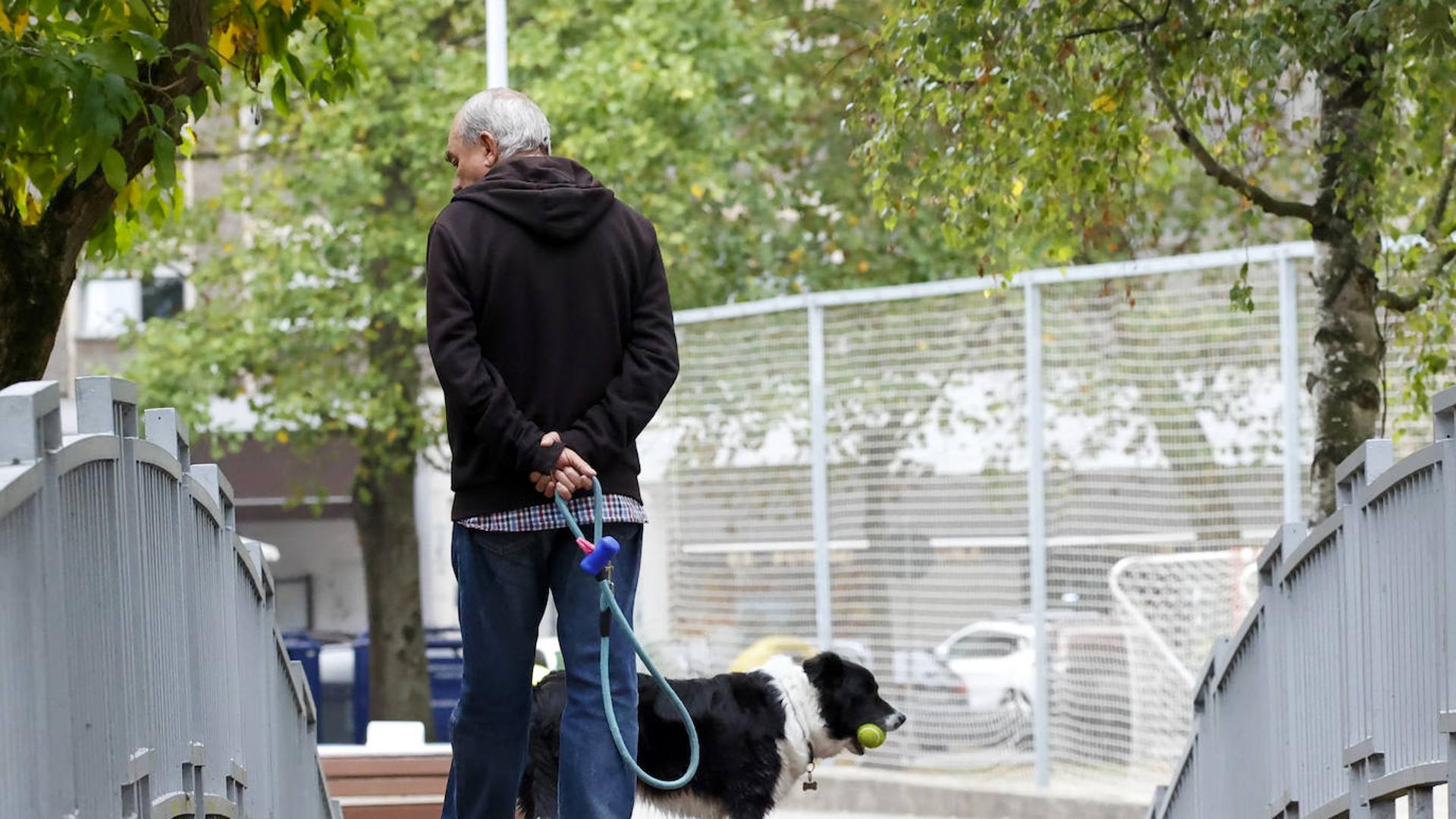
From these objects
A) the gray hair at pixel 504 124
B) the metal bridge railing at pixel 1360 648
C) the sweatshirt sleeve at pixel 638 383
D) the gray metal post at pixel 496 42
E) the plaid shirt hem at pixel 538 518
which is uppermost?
the gray metal post at pixel 496 42

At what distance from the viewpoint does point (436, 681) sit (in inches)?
875

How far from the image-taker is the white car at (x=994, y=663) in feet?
44.3

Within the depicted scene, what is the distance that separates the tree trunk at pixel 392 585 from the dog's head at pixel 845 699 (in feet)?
41.3

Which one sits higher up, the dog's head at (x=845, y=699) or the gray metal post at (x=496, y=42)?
the gray metal post at (x=496, y=42)

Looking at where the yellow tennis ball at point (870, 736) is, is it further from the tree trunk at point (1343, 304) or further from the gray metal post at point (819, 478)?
the gray metal post at point (819, 478)

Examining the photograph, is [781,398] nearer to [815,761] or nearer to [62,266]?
[815,761]

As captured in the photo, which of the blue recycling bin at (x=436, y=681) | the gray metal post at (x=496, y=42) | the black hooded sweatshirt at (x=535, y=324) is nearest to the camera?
the black hooded sweatshirt at (x=535, y=324)

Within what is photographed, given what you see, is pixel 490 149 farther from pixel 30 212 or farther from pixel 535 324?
pixel 30 212

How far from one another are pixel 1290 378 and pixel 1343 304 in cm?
346

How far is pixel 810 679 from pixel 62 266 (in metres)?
3.25

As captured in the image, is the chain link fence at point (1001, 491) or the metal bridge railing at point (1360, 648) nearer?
the metal bridge railing at point (1360, 648)

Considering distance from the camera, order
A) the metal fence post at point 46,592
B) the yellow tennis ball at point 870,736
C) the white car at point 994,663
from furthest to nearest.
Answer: the white car at point 994,663
the yellow tennis ball at point 870,736
the metal fence post at point 46,592

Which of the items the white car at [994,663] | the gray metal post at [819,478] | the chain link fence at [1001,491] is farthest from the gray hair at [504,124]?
the gray metal post at [819,478]

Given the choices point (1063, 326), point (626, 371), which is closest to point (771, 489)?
point (1063, 326)
